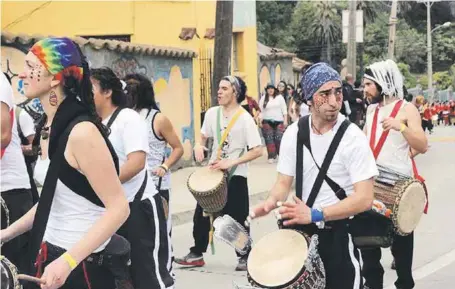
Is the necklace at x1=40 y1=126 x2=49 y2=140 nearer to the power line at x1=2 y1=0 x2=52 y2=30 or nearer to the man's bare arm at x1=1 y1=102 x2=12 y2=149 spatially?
the man's bare arm at x1=1 y1=102 x2=12 y2=149

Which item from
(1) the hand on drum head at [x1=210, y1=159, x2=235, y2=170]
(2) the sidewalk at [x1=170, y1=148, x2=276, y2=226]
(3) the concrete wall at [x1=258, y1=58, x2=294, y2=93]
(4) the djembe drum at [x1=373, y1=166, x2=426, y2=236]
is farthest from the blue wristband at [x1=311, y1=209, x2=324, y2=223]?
(3) the concrete wall at [x1=258, y1=58, x2=294, y2=93]

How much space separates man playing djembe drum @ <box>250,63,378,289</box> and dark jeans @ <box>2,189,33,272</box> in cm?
143

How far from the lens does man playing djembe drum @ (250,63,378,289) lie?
14.7 feet

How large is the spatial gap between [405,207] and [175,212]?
6071 millimetres

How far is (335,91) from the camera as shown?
4.61m

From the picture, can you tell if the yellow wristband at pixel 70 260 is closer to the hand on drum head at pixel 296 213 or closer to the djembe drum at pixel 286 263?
the djembe drum at pixel 286 263

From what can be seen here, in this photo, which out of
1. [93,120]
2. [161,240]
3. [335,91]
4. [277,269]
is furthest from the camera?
[161,240]

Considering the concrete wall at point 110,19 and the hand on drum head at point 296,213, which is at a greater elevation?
the concrete wall at point 110,19

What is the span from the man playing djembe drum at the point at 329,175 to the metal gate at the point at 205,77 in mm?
14263

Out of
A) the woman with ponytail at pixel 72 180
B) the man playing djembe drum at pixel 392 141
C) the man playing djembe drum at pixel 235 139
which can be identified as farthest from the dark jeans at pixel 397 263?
the woman with ponytail at pixel 72 180

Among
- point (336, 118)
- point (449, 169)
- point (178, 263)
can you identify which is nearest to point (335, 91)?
point (336, 118)

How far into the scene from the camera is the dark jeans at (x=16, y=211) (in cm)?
511

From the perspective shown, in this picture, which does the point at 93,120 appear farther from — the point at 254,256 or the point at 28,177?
the point at 28,177

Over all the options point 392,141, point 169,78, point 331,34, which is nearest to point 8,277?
point 392,141
